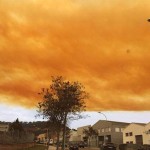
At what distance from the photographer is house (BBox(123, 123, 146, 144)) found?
9782cm

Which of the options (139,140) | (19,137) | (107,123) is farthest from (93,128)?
(19,137)

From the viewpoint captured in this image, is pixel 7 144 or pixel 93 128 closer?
pixel 7 144

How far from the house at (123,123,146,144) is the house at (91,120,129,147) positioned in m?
8.98

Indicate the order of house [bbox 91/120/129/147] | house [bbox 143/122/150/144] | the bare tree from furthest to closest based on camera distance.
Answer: house [bbox 91/120/129/147]
house [bbox 143/122/150/144]
the bare tree

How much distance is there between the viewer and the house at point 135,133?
97825mm

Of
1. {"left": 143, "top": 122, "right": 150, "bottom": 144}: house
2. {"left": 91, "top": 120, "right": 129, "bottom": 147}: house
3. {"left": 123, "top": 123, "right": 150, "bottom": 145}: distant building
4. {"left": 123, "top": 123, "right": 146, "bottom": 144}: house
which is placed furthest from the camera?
{"left": 91, "top": 120, "right": 129, "bottom": 147}: house

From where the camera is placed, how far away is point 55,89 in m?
54.0

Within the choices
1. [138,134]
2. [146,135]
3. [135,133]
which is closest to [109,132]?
[135,133]

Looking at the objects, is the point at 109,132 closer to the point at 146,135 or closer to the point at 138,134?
the point at 138,134

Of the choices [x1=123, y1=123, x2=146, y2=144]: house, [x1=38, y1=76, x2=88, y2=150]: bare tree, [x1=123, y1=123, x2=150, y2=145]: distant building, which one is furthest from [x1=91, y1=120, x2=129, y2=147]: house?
[x1=38, y1=76, x2=88, y2=150]: bare tree

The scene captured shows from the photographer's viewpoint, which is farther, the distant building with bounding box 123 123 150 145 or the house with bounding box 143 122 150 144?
the distant building with bounding box 123 123 150 145

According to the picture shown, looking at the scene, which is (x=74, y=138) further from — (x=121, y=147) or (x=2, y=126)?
(x=121, y=147)

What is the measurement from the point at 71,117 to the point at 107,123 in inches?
2892

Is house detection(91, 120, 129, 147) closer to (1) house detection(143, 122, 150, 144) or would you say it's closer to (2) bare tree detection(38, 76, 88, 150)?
(1) house detection(143, 122, 150, 144)
